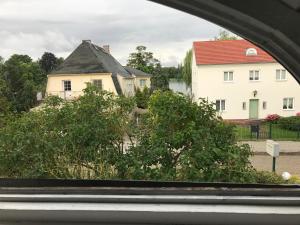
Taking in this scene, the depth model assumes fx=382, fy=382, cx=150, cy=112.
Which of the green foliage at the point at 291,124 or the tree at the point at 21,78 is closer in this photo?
the tree at the point at 21,78

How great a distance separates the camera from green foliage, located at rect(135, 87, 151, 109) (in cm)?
304

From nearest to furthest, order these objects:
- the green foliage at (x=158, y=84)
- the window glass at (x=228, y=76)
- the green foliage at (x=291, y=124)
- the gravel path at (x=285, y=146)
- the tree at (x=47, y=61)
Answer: the tree at (x=47, y=61)
the green foliage at (x=158, y=84)
the gravel path at (x=285, y=146)
the green foliage at (x=291, y=124)
the window glass at (x=228, y=76)

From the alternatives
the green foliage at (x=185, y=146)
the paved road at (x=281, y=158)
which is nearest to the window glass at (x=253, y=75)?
the paved road at (x=281, y=158)

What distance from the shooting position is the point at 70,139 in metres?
2.83

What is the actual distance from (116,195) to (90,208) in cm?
8

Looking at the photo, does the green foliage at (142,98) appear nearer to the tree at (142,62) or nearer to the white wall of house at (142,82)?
the white wall of house at (142,82)

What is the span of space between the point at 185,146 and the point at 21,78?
4.19ft

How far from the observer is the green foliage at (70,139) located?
2689 millimetres

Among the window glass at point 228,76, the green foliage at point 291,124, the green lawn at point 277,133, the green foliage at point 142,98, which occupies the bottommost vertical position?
the green lawn at point 277,133

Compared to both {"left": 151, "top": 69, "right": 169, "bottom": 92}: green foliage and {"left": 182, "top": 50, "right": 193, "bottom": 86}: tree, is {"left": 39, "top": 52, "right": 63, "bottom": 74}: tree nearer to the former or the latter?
{"left": 151, "top": 69, "right": 169, "bottom": 92}: green foliage

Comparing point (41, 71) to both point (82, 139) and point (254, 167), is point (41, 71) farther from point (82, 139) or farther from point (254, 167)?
point (254, 167)

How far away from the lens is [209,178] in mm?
2523

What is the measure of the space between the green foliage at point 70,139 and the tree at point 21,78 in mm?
474

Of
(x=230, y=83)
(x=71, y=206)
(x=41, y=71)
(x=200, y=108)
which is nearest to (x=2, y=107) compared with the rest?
(x=41, y=71)
